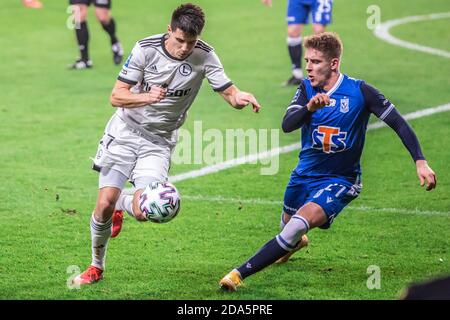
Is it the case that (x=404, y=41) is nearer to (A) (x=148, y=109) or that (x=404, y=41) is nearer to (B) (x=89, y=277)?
(A) (x=148, y=109)

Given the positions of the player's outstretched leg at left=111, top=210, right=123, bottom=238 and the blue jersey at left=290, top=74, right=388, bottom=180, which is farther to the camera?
the player's outstretched leg at left=111, top=210, right=123, bottom=238

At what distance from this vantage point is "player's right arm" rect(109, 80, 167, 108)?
7.55 metres

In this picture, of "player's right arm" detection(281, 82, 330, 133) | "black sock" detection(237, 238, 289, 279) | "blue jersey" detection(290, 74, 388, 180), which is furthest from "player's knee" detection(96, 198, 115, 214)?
"blue jersey" detection(290, 74, 388, 180)

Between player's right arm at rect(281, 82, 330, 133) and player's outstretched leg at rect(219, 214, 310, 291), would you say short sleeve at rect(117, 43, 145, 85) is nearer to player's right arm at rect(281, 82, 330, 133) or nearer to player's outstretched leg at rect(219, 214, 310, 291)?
player's right arm at rect(281, 82, 330, 133)

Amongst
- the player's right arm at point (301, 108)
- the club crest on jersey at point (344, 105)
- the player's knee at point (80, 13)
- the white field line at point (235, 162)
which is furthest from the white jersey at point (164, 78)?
the player's knee at point (80, 13)

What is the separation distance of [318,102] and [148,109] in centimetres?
155

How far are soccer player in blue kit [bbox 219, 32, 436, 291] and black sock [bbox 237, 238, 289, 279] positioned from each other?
17 mm

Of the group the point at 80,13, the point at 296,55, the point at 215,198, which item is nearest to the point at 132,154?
the point at 215,198

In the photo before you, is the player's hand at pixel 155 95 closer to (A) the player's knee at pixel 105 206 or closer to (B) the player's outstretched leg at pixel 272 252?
(A) the player's knee at pixel 105 206

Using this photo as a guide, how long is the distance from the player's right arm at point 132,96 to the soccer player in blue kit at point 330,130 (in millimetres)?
984

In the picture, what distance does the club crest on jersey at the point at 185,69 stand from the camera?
317 inches

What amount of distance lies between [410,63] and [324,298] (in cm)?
1098

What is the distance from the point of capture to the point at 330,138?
7.92m
